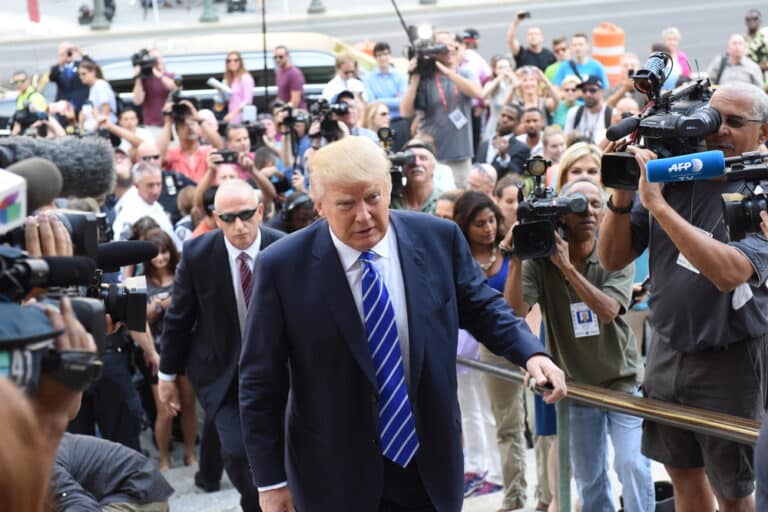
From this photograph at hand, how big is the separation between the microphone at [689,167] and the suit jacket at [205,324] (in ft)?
8.43

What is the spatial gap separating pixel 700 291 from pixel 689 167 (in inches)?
23.5

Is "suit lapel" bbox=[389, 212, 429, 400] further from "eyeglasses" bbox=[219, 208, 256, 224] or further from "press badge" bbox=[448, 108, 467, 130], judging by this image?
"press badge" bbox=[448, 108, 467, 130]

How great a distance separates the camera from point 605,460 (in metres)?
5.21

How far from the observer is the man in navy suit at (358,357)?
13.7ft

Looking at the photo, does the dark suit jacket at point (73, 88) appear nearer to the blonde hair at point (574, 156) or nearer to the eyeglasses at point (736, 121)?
the blonde hair at point (574, 156)

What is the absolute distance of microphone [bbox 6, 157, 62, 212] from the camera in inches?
108

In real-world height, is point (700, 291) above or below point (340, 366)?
above

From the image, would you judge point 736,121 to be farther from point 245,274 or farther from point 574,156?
point 245,274

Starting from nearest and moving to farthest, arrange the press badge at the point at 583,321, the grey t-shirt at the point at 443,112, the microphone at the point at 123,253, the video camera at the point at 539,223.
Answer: the microphone at the point at 123,253 < the video camera at the point at 539,223 < the press badge at the point at 583,321 < the grey t-shirt at the point at 443,112

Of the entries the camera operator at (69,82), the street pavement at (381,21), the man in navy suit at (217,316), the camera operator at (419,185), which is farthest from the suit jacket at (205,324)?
the street pavement at (381,21)

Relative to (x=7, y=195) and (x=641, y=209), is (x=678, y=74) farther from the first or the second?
(x=7, y=195)

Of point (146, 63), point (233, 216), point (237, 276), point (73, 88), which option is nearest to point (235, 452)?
point (237, 276)

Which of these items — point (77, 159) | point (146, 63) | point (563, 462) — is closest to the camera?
point (77, 159)

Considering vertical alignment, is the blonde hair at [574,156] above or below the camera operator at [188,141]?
above
